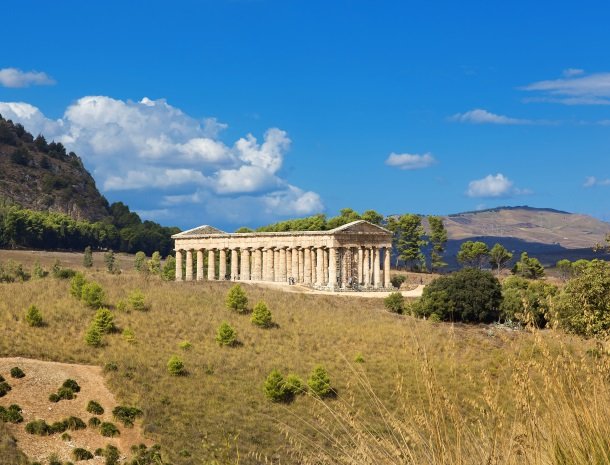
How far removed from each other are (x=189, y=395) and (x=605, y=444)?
A: 3602 centimetres

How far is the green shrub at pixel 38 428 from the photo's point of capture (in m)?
33.2

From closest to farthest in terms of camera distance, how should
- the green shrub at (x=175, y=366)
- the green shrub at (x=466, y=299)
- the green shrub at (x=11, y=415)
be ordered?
the green shrub at (x=11, y=415), the green shrub at (x=175, y=366), the green shrub at (x=466, y=299)

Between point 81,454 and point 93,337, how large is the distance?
14752mm

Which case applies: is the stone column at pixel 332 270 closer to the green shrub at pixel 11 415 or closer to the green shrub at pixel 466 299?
the green shrub at pixel 466 299

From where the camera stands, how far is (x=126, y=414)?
36000 millimetres

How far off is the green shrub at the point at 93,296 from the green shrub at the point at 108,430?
61.5ft

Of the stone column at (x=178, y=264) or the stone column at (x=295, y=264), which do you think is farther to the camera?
the stone column at (x=178, y=264)

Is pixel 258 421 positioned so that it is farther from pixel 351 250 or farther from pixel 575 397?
pixel 351 250

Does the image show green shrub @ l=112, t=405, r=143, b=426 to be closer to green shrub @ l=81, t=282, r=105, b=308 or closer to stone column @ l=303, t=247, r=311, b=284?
green shrub @ l=81, t=282, r=105, b=308

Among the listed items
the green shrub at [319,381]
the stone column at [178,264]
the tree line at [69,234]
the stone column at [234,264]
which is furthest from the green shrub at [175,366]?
the tree line at [69,234]

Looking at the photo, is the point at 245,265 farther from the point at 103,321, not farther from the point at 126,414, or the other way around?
the point at 126,414

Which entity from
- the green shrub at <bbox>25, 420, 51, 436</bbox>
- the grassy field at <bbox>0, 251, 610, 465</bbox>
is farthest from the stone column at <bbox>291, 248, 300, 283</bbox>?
the green shrub at <bbox>25, 420, 51, 436</bbox>

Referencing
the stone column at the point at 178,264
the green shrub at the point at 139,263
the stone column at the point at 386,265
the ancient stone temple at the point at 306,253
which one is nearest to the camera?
the ancient stone temple at the point at 306,253

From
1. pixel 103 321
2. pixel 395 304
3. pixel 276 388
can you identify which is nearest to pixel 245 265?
pixel 395 304
